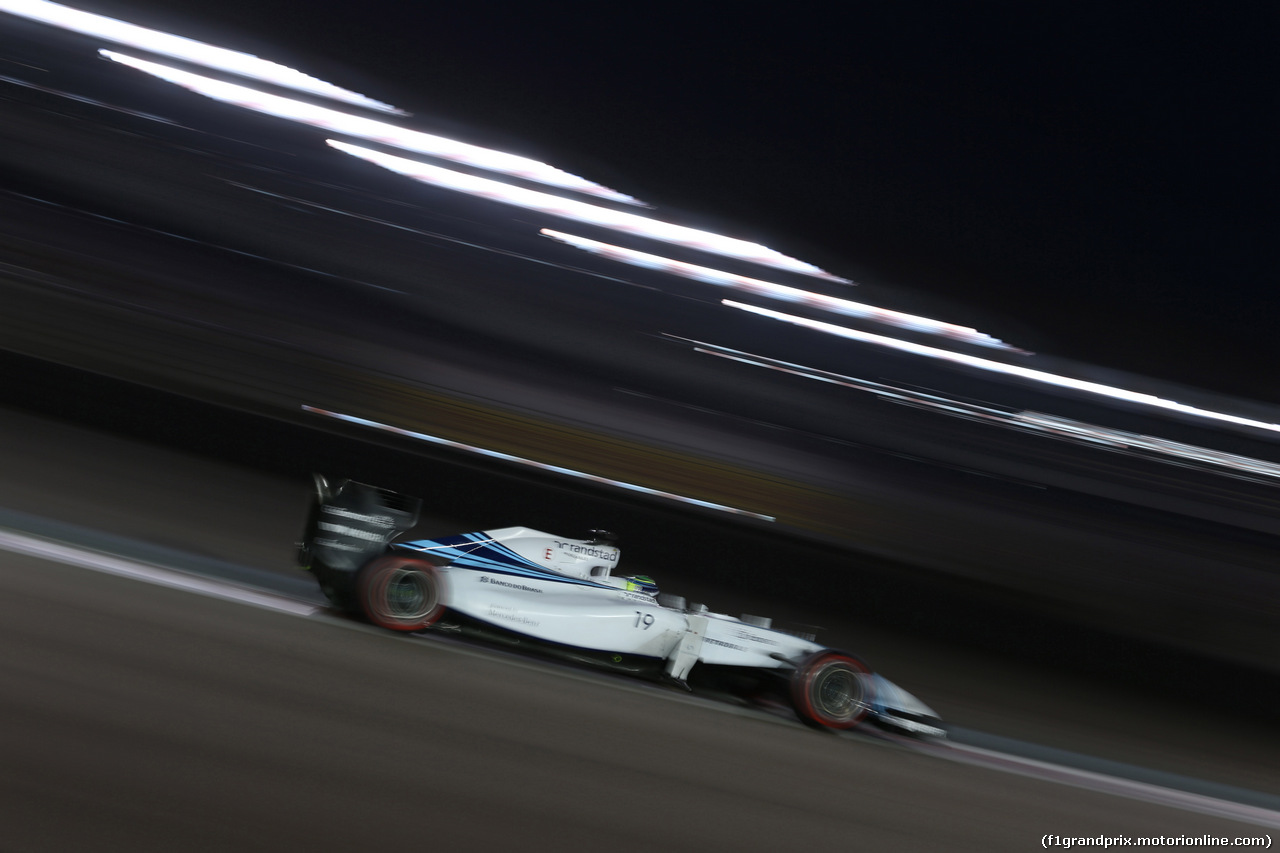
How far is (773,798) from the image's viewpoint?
241 cm

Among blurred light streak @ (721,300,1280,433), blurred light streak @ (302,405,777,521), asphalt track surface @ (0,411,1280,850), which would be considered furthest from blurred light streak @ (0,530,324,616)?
blurred light streak @ (721,300,1280,433)

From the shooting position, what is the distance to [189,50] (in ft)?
25.5

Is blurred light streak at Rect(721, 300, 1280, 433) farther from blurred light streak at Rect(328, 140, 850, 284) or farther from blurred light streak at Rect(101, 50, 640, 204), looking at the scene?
blurred light streak at Rect(101, 50, 640, 204)

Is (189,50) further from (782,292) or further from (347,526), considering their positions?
(347,526)

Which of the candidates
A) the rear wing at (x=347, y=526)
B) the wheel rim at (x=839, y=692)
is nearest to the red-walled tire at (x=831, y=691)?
the wheel rim at (x=839, y=692)

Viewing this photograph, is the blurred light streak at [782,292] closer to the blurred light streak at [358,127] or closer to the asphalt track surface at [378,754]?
the blurred light streak at [358,127]

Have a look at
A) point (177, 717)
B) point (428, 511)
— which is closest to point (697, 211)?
point (428, 511)

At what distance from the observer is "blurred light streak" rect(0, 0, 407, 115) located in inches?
305

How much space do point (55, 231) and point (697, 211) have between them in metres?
4.88

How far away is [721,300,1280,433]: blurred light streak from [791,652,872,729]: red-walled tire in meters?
5.67

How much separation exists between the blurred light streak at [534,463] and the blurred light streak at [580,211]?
266 centimetres

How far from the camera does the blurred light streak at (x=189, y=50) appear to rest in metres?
7.75

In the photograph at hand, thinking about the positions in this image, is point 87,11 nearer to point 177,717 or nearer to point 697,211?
point 697,211

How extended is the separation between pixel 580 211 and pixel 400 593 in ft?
18.6
